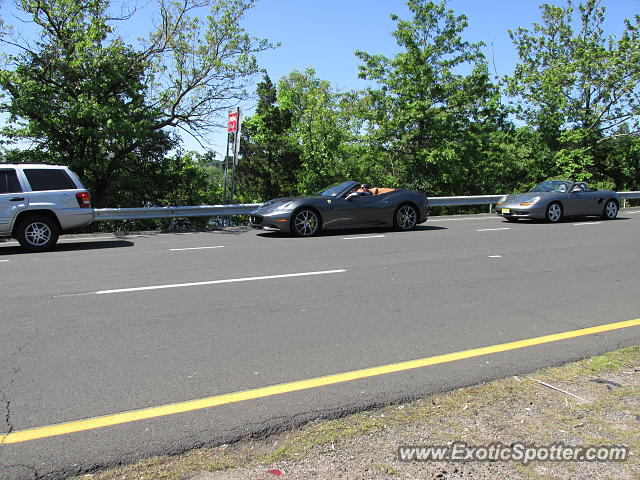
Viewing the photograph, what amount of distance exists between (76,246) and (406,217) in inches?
312

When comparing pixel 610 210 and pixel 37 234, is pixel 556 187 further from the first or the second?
pixel 37 234

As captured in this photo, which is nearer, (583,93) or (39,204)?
(39,204)

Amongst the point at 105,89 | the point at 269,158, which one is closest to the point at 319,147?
the point at 269,158

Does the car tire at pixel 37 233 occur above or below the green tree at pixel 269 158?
below

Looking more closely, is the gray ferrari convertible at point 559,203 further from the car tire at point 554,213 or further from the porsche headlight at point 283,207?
the porsche headlight at point 283,207

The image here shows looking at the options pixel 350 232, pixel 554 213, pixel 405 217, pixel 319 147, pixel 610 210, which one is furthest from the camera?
pixel 319 147

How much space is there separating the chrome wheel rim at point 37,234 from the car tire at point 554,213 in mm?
13528

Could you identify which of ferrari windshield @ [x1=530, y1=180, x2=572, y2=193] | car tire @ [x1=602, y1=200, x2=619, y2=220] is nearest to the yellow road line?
ferrari windshield @ [x1=530, y1=180, x2=572, y2=193]

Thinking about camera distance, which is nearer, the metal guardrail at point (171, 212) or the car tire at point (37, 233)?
the car tire at point (37, 233)

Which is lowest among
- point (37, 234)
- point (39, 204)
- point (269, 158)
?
point (37, 234)

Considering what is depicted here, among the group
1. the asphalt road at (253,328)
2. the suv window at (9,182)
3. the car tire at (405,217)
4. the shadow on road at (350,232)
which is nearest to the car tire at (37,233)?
the asphalt road at (253,328)

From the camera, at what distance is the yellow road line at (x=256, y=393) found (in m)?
3.15

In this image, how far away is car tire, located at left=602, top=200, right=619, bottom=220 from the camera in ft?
56.8

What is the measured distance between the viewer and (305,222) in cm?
1247
